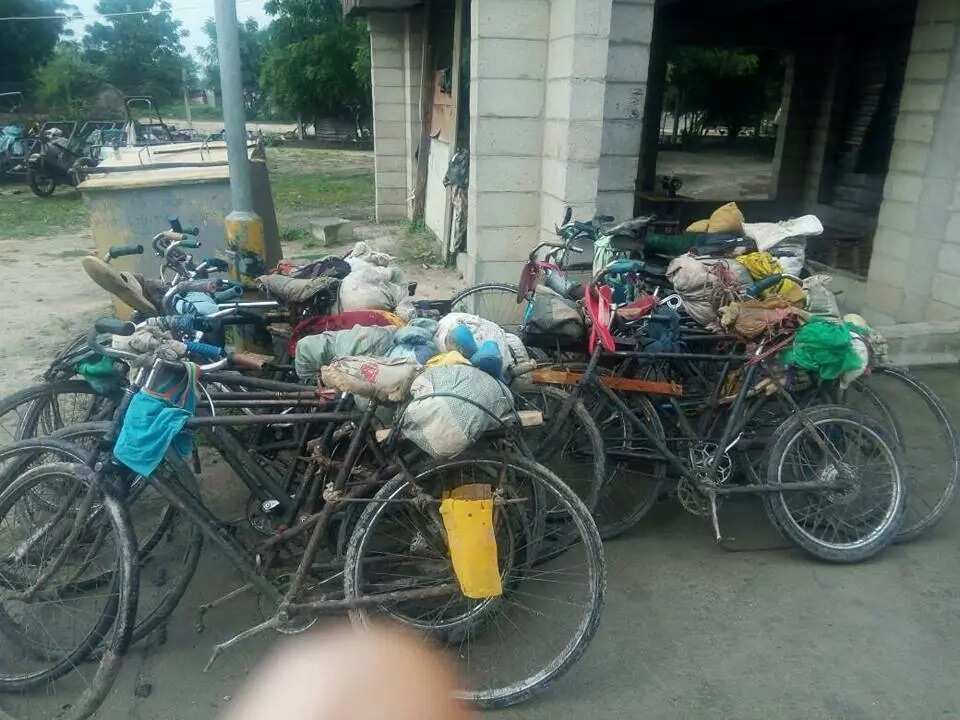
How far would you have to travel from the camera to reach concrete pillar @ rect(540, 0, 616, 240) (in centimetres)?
484

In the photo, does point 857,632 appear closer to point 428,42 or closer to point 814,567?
point 814,567

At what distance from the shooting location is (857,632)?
2.96 meters

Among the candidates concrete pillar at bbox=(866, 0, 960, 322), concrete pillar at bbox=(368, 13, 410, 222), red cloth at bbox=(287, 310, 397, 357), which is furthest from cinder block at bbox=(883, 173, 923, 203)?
concrete pillar at bbox=(368, 13, 410, 222)

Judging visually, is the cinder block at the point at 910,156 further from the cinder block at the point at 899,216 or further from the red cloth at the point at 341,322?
the red cloth at the point at 341,322

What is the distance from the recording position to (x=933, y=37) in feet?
19.1

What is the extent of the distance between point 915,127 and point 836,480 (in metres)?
4.18

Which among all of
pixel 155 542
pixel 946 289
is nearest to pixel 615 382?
pixel 155 542

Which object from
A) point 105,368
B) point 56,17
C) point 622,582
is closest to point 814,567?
point 622,582

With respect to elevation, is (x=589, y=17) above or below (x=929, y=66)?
above

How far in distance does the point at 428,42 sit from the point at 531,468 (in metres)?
9.33

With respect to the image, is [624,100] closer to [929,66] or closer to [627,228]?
[627,228]

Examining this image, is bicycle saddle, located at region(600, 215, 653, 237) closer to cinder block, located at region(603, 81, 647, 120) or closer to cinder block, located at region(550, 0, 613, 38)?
cinder block, located at region(603, 81, 647, 120)

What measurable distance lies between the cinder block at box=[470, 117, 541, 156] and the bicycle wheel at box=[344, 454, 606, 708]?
11.5 ft

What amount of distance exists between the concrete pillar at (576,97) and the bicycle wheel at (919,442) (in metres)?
2.28
